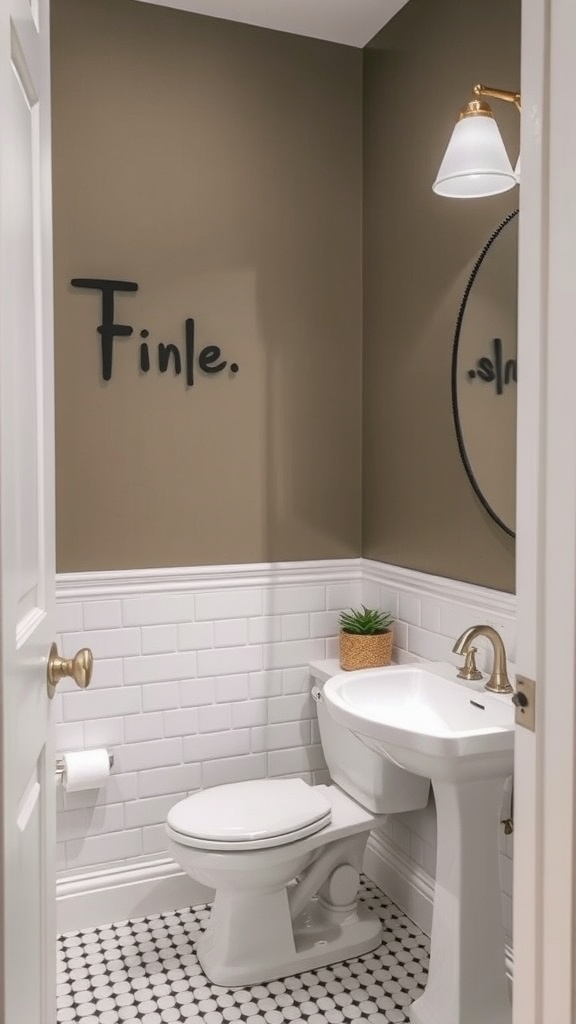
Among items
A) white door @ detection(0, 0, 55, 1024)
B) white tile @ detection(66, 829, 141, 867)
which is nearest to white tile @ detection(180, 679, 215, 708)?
white tile @ detection(66, 829, 141, 867)

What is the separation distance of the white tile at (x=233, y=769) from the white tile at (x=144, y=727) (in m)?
0.20

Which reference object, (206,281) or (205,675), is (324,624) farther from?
(206,281)

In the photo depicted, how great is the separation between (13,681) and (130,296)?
1.82m

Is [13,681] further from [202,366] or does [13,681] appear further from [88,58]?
[88,58]

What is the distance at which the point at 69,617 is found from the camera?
2.54 m

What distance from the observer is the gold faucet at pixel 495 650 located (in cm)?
207

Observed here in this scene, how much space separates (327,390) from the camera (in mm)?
2895

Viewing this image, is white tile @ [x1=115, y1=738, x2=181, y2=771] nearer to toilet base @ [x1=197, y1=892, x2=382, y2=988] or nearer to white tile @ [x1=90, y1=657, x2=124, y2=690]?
white tile @ [x1=90, y1=657, x2=124, y2=690]

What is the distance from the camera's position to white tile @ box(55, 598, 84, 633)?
8.28ft

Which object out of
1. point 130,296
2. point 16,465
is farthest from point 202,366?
point 16,465

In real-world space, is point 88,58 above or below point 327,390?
above

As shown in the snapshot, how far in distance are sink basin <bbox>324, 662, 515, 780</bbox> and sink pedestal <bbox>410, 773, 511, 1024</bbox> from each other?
4.6 inches

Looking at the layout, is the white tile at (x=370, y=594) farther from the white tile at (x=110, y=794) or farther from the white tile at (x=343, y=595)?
the white tile at (x=110, y=794)

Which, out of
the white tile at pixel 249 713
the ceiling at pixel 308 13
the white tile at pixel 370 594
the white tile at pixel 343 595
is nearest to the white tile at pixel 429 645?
the white tile at pixel 370 594
